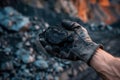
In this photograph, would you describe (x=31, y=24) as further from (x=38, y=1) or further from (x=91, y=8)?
(x=91, y=8)

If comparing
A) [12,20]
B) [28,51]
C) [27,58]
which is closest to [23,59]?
[27,58]

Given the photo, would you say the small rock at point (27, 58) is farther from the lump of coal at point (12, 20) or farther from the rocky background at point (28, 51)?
the lump of coal at point (12, 20)

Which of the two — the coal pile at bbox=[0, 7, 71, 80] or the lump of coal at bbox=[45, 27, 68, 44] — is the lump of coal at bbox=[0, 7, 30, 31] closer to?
the coal pile at bbox=[0, 7, 71, 80]

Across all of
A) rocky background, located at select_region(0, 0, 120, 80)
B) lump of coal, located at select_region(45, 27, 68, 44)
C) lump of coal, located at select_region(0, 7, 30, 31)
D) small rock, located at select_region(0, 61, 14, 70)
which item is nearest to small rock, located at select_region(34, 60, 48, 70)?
rocky background, located at select_region(0, 0, 120, 80)

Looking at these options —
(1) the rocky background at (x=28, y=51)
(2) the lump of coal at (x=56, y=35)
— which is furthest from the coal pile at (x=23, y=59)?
(2) the lump of coal at (x=56, y=35)

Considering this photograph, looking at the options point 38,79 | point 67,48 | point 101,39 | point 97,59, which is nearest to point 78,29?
point 67,48

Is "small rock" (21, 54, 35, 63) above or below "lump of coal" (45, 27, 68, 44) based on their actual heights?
below
